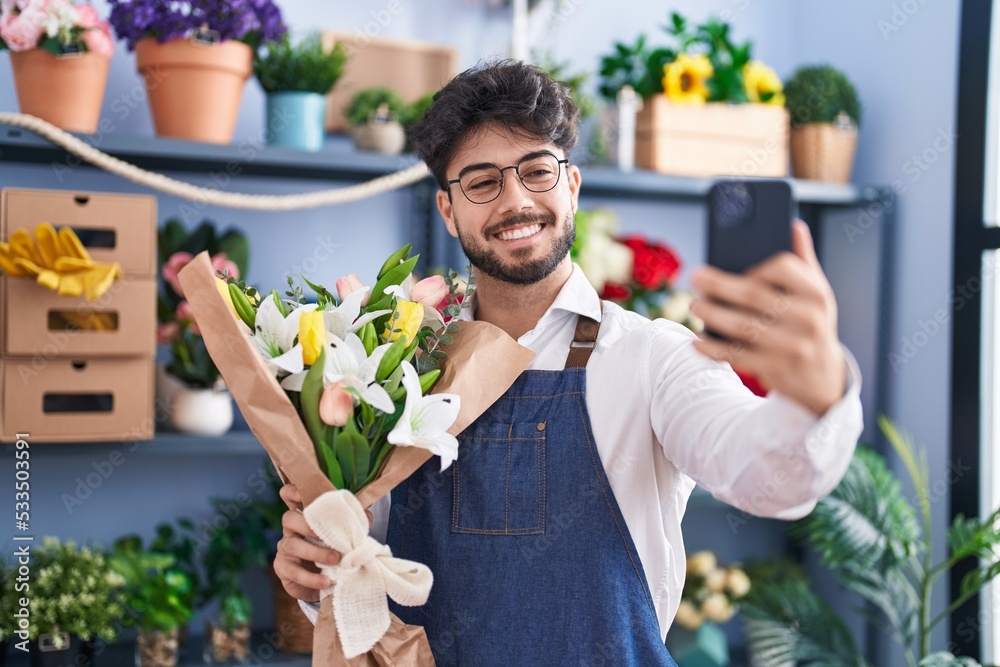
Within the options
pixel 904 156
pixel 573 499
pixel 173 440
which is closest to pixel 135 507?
pixel 173 440

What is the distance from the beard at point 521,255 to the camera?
4.59ft

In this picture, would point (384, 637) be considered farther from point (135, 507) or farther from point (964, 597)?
point (964, 597)

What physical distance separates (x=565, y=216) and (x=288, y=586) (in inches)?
26.8

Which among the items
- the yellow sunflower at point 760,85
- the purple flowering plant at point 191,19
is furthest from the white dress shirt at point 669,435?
the yellow sunflower at point 760,85

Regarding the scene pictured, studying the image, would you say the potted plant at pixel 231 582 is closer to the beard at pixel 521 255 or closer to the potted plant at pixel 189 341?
the potted plant at pixel 189 341

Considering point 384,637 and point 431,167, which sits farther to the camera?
point 431,167

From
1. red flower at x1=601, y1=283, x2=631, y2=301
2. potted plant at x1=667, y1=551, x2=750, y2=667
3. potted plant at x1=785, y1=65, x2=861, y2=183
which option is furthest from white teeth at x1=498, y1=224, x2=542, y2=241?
potted plant at x1=785, y1=65, x2=861, y2=183

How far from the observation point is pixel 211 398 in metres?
2.29

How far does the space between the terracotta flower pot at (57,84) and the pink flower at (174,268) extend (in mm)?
368

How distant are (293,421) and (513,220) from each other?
48 cm

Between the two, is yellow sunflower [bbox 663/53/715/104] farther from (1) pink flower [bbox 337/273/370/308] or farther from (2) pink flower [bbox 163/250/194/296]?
(1) pink flower [bbox 337/273/370/308]

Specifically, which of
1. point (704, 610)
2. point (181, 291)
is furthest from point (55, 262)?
point (704, 610)

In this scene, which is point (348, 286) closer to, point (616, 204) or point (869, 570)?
point (869, 570)

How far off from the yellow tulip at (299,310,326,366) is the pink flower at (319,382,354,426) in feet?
0.17
